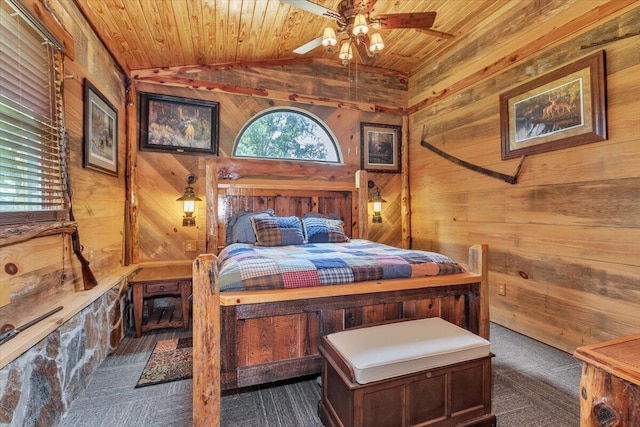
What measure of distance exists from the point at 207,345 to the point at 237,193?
7.75 ft

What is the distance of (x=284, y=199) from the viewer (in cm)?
381

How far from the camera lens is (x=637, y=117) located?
6.66 feet

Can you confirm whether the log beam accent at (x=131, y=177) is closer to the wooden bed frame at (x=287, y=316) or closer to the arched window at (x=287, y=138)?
the arched window at (x=287, y=138)

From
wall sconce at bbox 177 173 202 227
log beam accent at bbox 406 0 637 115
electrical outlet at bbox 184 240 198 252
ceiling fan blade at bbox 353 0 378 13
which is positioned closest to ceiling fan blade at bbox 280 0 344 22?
ceiling fan blade at bbox 353 0 378 13

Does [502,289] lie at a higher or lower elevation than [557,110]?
lower

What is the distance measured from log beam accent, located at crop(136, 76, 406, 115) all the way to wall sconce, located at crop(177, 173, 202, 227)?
3.57 ft

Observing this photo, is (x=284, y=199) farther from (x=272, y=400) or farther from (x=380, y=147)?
(x=272, y=400)

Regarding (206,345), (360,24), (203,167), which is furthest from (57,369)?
(360,24)

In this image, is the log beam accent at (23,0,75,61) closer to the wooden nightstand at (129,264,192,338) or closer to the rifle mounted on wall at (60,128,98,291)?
the rifle mounted on wall at (60,128,98,291)

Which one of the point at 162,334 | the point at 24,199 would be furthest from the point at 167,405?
the point at 24,199

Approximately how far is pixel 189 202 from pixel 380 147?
2.73m

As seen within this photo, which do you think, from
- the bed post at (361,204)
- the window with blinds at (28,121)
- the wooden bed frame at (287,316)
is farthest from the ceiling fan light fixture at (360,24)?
the bed post at (361,204)

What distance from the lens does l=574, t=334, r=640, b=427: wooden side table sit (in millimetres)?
825

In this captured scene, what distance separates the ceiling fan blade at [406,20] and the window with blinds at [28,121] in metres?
2.07
